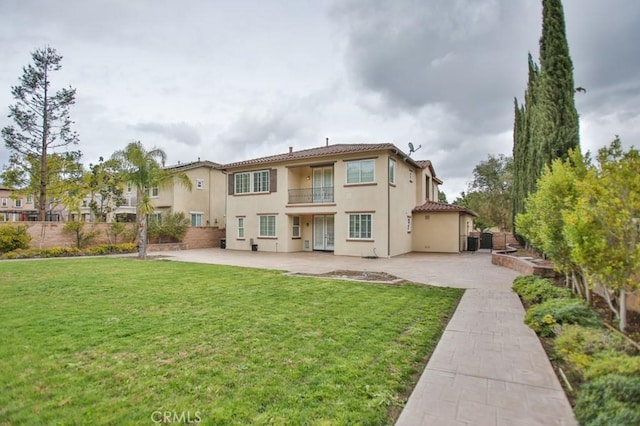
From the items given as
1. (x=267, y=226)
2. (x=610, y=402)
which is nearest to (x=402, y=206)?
(x=267, y=226)

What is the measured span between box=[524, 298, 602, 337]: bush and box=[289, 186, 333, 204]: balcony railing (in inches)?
589

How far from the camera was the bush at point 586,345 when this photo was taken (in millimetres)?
3811

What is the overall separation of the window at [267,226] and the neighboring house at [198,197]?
7385mm

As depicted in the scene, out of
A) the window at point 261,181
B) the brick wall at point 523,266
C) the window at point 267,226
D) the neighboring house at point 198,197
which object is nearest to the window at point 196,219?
the neighboring house at point 198,197

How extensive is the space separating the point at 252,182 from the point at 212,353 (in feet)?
64.2

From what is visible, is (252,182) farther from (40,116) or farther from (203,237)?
(40,116)

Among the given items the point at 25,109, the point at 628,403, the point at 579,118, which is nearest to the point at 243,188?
the point at 25,109

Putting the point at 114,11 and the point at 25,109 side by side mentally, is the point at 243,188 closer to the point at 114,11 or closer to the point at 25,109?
the point at 114,11

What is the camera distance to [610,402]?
111 inches

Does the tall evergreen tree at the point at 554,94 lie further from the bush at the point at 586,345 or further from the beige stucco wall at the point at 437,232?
the bush at the point at 586,345

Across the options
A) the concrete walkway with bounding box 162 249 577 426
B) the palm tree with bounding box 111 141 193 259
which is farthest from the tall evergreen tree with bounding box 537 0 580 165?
→ the palm tree with bounding box 111 141 193 259

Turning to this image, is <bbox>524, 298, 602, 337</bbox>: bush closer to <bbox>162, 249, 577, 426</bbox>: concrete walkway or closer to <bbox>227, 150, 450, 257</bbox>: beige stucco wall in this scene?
<bbox>162, 249, 577, 426</bbox>: concrete walkway

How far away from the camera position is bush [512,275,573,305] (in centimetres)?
691

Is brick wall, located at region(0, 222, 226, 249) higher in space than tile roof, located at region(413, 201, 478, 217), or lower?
lower
